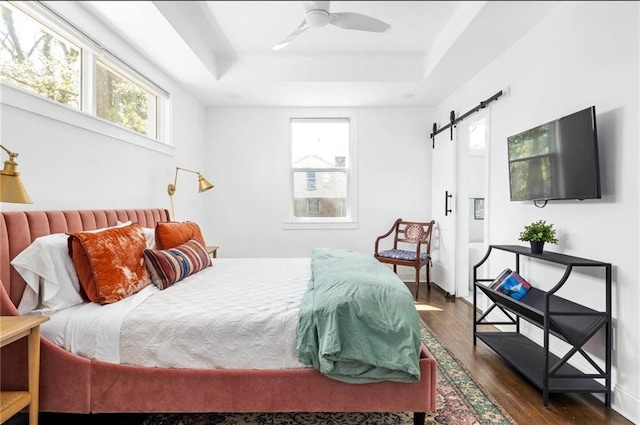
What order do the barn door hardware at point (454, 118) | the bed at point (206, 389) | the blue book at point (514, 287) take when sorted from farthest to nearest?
1. the barn door hardware at point (454, 118)
2. the blue book at point (514, 287)
3. the bed at point (206, 389)

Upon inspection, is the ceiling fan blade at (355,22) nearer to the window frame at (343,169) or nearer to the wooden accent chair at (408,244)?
the wooden accent chair at (408,244)

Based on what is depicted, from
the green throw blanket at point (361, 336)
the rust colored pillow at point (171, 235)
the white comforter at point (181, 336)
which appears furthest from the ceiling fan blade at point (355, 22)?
the rust colored pillow at point (171, 235)

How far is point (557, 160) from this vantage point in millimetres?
1954

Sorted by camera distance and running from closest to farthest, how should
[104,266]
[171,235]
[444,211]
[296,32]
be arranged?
[296,32]
[104,266]
[171,235]
[444,211]

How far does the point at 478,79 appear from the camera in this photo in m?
3.12

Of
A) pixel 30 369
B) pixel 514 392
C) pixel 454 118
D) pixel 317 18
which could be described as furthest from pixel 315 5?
pixel 454 118

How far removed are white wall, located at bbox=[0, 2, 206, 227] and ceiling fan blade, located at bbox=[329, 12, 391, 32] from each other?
19.6 inches

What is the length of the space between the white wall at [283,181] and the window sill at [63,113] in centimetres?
160

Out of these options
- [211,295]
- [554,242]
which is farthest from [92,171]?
[554,242]

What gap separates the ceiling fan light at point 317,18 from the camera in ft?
2.24

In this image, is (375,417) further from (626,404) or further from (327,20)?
(327,20)

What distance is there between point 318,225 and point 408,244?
48.1 inches

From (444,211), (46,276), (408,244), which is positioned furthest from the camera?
(408,244)

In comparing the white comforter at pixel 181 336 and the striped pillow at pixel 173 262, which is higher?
the striped pillow at pixel 173 262
